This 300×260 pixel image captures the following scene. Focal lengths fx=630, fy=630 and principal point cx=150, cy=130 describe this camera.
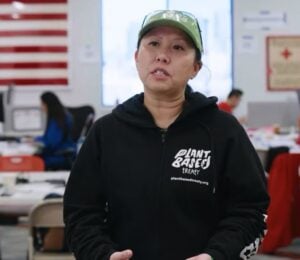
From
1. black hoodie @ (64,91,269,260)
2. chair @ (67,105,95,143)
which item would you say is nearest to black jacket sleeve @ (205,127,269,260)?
black hoodie @ (64,91,269,260)

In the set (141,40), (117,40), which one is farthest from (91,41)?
(141,40)

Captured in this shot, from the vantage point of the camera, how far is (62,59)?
10.0 metres

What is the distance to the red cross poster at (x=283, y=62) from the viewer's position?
10.2 meters

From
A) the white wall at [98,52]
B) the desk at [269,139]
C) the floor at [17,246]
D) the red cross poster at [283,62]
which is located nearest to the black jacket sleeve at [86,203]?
the floor at [17,246]

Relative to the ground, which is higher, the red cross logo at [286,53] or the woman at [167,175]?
the red cross logo at [286,53]

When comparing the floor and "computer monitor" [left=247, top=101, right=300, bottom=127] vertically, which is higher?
"computer monitor" [left=247, top=101, right=300, bottom=127]

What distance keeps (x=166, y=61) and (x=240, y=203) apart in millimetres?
371

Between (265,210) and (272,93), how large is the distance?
8992 mm

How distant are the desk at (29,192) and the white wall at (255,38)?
6.09 meters

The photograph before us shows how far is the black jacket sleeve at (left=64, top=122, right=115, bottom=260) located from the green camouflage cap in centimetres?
30

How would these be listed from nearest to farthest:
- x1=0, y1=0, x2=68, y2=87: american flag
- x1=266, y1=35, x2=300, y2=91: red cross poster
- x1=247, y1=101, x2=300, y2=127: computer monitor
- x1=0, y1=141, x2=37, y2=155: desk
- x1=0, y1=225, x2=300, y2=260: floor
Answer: x1=0, y1=225, x2=300, y2=260: floor → x1=0, y1=141, x2=37, y2=155: desk → x1=247, y1=101, x2=300, y2=127: computer monitor → x1=0, y1=0, x2=68, y2=87: american flag → x1=266, y1=35, x2=300, y2=91: red cross poster

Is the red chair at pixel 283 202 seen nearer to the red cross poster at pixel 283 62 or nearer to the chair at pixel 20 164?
the chair at pixel 20 164

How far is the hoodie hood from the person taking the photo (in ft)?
4.92

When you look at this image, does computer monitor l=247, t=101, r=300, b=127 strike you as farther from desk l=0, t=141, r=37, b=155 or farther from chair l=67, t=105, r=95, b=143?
desk l=0, t=141, r=37, b=155
